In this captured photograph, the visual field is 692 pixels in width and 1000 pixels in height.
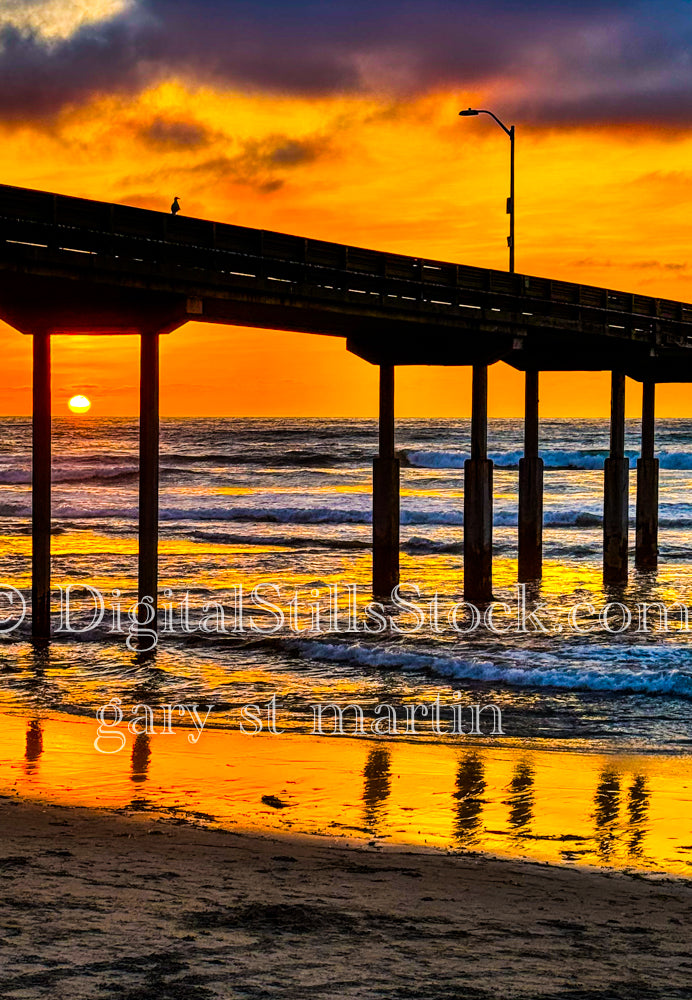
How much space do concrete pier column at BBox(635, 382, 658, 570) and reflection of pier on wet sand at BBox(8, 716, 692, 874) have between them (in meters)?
22.9

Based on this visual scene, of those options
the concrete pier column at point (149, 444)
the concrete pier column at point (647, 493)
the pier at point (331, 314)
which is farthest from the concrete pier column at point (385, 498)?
the concrete pier column at point (647, 493)

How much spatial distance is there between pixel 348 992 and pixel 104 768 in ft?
21.5

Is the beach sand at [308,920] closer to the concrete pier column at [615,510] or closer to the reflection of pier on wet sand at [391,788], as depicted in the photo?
the reflection of pier on wet sand at [391,788]

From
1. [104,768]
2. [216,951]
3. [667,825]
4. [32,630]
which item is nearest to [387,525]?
[32,630]

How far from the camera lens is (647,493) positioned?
3631cm

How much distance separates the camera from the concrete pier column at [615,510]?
3283 centimetres

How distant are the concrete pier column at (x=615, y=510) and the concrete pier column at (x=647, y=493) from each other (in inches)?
119

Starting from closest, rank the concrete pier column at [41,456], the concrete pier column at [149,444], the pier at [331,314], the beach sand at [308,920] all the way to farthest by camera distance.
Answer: the beach sand at [308,920] < the pier at [331,314] < the concrete pier column at [149,444] < the concrete pier column at [41,456]

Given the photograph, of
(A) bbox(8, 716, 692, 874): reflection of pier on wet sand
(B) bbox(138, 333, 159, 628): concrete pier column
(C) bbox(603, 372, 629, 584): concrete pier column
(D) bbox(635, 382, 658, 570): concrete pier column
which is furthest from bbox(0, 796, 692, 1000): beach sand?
(D) bbox(635, 382, 658, 570): concrete pier column

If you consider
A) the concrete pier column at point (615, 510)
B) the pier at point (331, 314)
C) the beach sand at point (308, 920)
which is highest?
the pier at point (331, 314)

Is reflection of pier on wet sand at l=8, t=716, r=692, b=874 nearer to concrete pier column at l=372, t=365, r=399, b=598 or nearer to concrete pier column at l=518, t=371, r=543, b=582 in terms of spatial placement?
concrete pier column at l=372, t=365, r=399, b=598

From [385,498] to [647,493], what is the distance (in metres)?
11.6

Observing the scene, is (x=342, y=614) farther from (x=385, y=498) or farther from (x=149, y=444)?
(x=149, y=444)

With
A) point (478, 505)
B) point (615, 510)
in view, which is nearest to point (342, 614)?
point (478, 505)
